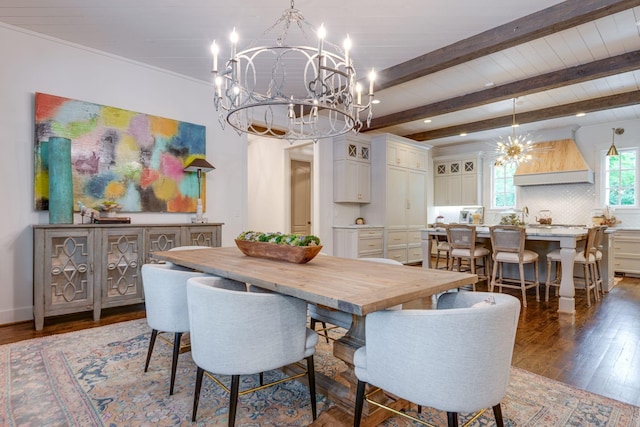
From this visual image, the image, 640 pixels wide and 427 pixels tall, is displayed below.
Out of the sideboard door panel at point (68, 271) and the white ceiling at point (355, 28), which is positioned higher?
the white ceiling at point (355, 28)

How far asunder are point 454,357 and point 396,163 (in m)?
5.92

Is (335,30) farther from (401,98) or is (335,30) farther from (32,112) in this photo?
(32,112)

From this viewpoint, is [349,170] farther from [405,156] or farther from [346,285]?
[346,285]

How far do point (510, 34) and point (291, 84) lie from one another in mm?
2604

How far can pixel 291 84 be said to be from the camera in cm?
456

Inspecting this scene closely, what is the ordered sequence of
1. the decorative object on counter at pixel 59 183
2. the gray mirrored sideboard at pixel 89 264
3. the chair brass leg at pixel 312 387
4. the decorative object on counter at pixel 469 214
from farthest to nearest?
→ the decorative object on counter at pixel 469 214, the decorative object on counter at pixel 59 183, the gray mirrored sideboard at pixel 89 264, the chair brass leg at pixel 312 387

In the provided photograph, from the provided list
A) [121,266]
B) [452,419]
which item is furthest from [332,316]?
[121,266]

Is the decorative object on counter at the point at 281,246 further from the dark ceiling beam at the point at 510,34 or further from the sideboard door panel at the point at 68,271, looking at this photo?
the dark ceiling beam at the point at 510,34

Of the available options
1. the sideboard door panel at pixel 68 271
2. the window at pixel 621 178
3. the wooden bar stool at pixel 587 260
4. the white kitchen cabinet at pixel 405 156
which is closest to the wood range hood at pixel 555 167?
the window at pixel 621 178

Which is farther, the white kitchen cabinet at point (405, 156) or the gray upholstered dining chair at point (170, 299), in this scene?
the white kitchen cabinet at point (405, 156)

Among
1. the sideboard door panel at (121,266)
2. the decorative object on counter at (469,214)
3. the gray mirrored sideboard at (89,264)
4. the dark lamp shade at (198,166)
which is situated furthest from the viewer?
the decorative object on counter at (469,214)

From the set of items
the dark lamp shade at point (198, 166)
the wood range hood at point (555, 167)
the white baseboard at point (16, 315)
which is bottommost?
the white baseboard at point (16, 315)

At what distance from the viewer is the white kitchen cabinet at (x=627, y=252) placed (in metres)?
5.79

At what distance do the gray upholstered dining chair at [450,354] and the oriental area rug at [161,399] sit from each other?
0.61 meters
